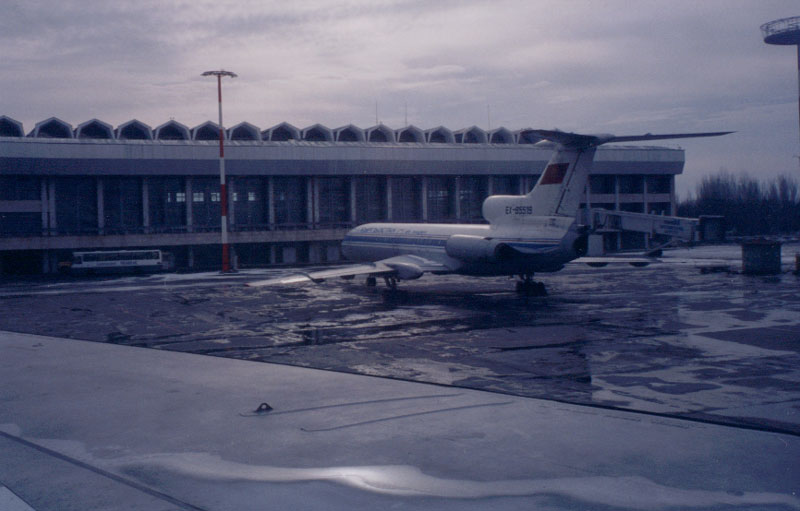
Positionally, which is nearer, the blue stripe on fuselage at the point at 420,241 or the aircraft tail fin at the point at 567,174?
the aircraft tail fin at the point at 567,174

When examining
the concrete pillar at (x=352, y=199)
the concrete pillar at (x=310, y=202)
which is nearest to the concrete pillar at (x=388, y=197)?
the concrete pillar at (x=352, y=199)

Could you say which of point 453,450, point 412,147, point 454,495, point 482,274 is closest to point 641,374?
point 453,450

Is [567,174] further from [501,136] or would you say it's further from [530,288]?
[501,136]

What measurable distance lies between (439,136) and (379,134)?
677cm

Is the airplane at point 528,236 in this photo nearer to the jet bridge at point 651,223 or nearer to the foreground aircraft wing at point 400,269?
the foreground aircraft wing at point 400,269

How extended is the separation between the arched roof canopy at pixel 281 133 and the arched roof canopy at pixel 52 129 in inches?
722

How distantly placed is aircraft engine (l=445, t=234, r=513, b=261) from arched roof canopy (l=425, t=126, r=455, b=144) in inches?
1888

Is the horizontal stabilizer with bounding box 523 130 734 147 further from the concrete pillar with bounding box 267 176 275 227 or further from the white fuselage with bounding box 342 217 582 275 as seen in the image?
the concrete pillar with bounding box 267 176 275 227

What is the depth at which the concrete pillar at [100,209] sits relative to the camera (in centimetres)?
6116

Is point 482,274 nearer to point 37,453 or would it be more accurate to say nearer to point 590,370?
point 590,370

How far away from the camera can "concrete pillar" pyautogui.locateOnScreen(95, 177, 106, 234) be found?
6116 cm

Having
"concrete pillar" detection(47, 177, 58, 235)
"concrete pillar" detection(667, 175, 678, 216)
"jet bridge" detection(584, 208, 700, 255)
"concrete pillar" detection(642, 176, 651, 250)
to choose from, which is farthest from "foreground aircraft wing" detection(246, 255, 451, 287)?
"concrete pillar" detection(667, 175, 678, 216)

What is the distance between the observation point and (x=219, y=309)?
1013 inches

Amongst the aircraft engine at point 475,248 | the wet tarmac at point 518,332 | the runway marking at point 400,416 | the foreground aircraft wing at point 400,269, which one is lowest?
the wet tarmac at point 518,332
